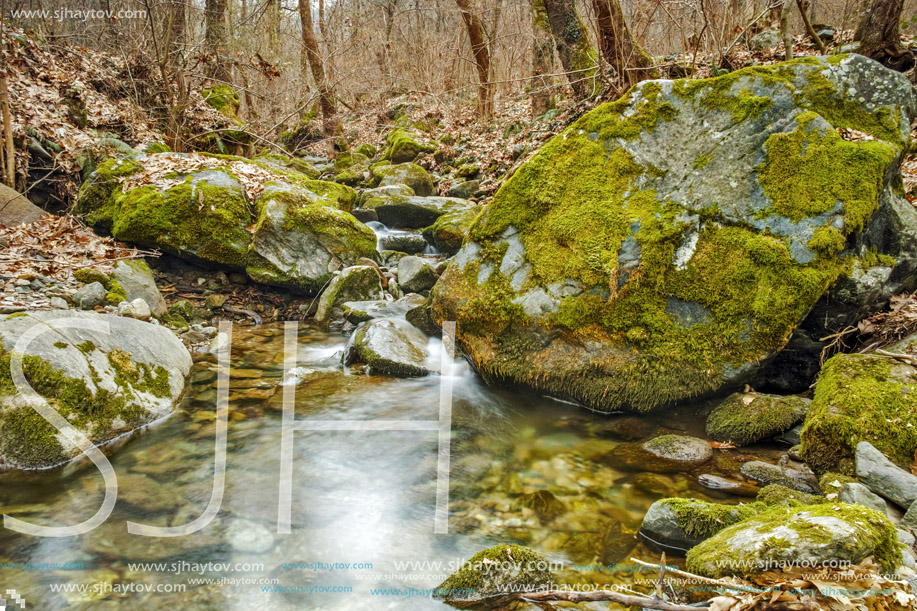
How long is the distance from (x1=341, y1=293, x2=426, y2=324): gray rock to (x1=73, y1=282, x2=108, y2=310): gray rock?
9.56 feet

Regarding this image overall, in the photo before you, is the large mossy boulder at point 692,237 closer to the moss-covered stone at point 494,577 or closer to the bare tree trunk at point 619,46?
the moss-covered stone at point 494,577

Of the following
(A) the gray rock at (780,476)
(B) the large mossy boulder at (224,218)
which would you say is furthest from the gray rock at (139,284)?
(A) the gray rock at (780,476)

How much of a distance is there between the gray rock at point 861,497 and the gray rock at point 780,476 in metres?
0.35

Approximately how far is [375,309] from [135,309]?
289cm

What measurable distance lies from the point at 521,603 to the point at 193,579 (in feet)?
5.74

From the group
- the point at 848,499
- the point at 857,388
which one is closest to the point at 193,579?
the point at 848,499

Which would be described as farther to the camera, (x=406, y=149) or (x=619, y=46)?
(x=406, y=149)

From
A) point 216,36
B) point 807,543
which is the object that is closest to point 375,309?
point 807,543

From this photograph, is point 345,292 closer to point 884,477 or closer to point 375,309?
point 375,309

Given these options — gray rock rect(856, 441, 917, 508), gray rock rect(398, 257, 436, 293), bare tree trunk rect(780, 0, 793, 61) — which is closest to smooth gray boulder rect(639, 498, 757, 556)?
gray rock rect(856, 441, 917, 508)

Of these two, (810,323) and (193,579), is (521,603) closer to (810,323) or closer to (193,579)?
(193,579)

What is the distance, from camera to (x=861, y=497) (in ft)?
8.13

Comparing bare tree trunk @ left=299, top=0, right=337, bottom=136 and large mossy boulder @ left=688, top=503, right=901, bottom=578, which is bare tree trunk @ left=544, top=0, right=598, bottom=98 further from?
large mossy boulder @ left=688, top=503, right=901, bottom=578

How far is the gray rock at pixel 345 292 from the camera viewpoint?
7.16 metres
